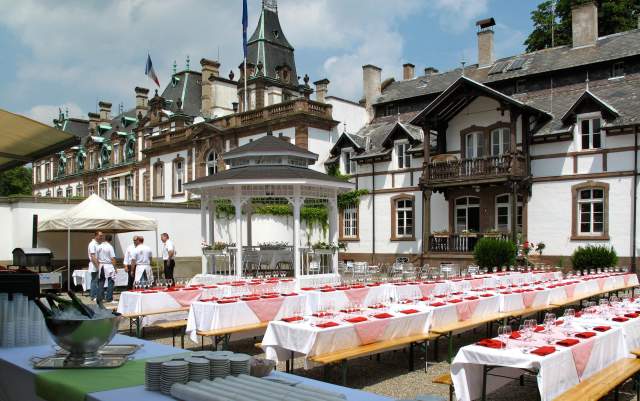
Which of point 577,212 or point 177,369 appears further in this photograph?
point 577,212

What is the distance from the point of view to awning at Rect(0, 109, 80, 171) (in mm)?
5367

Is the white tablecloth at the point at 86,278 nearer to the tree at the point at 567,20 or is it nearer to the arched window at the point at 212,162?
the arched window at the point at 212,162

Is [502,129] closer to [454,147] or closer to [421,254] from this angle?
[454,147]

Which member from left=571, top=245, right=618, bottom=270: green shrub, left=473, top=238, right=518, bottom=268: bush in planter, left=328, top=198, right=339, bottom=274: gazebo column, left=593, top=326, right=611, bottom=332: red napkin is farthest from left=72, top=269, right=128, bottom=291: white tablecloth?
left=571, top=245, right=618, bottom=270: green shrub

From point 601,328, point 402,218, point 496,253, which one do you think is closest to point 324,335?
point 601,328

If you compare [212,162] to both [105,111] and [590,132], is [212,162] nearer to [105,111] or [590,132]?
[590,132]

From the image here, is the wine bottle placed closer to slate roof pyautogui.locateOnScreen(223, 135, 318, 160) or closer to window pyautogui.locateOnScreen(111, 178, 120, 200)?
slate roof pyautogui.locateOnScreen(223, 135, 318, 160)

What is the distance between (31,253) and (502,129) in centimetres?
1798

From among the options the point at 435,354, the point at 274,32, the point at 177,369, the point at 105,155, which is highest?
the point at 274,32

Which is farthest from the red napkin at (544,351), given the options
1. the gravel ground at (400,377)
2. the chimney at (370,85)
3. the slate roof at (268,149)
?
the chimney at (370,85)

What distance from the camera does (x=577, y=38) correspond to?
86.6 ft

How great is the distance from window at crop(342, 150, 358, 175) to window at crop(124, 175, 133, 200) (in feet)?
64.4

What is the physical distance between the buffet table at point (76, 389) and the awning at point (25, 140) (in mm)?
2078

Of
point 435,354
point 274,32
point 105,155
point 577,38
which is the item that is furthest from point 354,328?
point 105,155
